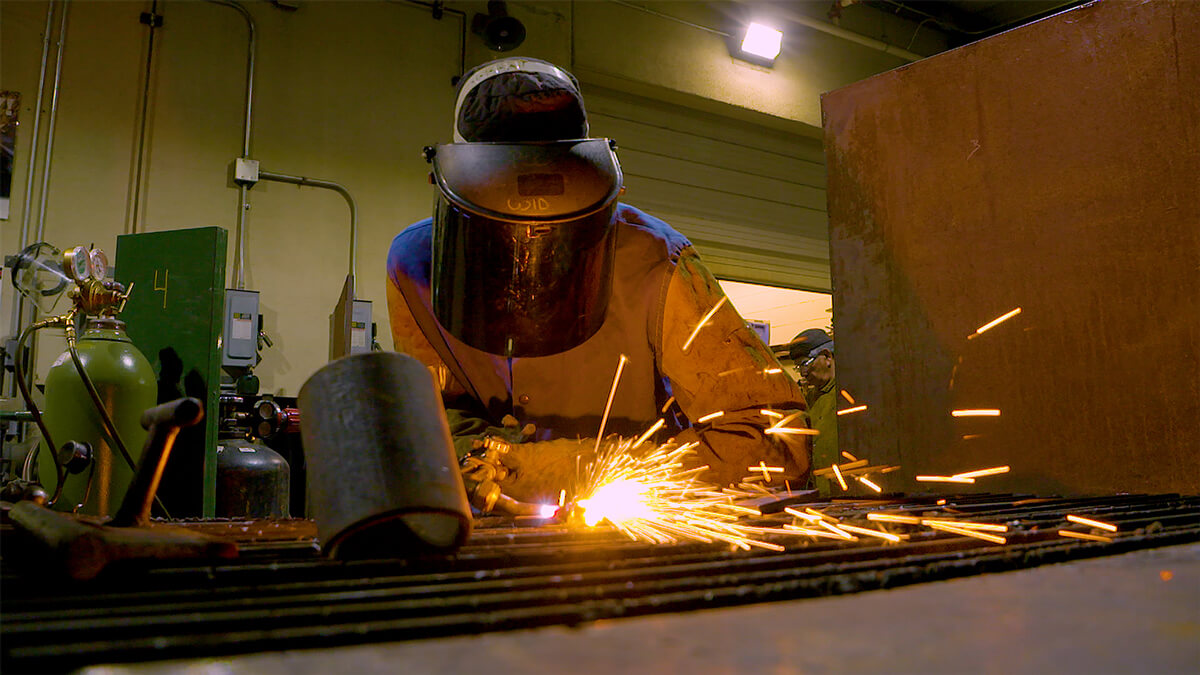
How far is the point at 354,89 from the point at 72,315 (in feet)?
8.68

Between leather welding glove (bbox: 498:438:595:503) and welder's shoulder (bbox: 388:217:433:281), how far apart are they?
0.76 meters

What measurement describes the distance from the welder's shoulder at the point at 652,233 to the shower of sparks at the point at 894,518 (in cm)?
120

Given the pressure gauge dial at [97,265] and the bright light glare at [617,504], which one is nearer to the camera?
the bright light glare at [617,504]

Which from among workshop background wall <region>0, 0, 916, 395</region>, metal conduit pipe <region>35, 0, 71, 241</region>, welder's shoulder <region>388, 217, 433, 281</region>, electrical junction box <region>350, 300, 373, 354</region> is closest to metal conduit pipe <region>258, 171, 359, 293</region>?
workshop background wall <region>0, 0, 916, 395</region>

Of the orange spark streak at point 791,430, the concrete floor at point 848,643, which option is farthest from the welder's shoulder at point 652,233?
the concrete floor at point 848,643

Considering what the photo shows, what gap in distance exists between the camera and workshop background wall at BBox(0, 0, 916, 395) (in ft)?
14.3

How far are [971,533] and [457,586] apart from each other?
70 centimetres

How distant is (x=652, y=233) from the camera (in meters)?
2.38

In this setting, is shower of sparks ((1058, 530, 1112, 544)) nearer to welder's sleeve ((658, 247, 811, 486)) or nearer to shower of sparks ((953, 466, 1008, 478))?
shower of sparks ((953, 466, 1008, 478))

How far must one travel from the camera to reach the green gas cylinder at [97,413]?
112 inches

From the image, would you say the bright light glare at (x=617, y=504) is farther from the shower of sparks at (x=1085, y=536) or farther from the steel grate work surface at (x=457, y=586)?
the shower of sparks at (x=1085, y=536)

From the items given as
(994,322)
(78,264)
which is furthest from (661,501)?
(78,264)

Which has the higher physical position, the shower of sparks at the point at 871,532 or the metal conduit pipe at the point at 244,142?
Answer: the metal conduit pipe at the point at 244,142

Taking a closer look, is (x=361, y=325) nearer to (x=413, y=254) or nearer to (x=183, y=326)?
(x=183, y=326)
